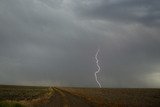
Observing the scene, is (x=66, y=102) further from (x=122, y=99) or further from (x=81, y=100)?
(x=122, y=99)

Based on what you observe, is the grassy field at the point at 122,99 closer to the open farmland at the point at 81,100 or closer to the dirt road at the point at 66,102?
the open farmland at the point at 81,100

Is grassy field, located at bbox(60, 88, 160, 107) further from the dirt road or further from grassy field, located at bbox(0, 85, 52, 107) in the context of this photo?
grassy field, located at bbox(0, 85, 52, 107)

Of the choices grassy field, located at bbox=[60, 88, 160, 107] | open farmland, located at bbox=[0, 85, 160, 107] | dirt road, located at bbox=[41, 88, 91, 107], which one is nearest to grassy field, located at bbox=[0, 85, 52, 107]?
open farmland, located at bbox=[0, 85, 160, 107]

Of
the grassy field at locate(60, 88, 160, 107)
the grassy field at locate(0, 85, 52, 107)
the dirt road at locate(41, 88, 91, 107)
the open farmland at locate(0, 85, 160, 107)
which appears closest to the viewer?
the grassy field at locate(0, 85, 52, 107)

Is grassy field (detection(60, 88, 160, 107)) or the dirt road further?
grassy field (detection(60, 88, 160, 107))

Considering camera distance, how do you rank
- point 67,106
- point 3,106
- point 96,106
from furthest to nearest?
1. point 96,106
2. point 67,106
3. point 3,106

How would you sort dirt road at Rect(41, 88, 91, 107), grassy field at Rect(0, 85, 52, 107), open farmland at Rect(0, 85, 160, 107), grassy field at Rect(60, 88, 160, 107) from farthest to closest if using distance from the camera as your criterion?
1. grassy field at Rect(60, 88, 160, 107)
2. open farmland at Rect(0, 85, 160, 107)
3. dirt road at Rect(41, 88, 91, 107)
4. grassy field at Rect(0, 85, 52, 107)

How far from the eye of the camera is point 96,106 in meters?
37.4

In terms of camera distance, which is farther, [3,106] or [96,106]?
[96,106]

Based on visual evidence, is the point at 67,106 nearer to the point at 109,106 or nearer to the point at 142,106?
the point at 109,106

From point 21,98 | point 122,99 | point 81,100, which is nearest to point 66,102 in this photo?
point 81,100

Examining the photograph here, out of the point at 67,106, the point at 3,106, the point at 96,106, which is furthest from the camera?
the point at 96,106

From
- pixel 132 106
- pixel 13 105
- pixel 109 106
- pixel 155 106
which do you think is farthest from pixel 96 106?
pixel 13 105

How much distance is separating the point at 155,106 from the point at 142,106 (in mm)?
1602
